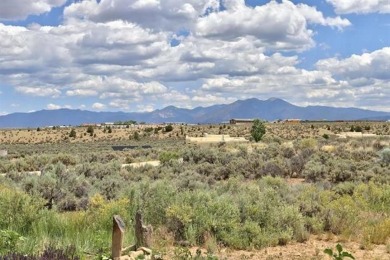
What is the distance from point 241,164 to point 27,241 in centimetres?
2189

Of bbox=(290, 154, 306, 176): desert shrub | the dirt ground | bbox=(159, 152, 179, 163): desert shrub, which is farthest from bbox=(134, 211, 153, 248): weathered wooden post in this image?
bbox=(159, 152, 179, 163): desert shrub

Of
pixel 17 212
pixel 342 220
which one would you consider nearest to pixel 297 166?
pixel 342 220

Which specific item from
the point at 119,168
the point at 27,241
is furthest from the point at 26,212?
the point at 119,168

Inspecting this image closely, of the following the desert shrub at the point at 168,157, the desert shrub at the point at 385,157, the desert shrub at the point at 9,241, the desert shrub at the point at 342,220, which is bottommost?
the desert shrub at the point at 168,157

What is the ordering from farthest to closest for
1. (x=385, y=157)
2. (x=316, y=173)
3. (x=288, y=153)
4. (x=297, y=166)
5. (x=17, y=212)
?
(x=288, y=153), (x=385, y=157), (x=297, y=166), (x=316, y=173), (x=17, y=212)

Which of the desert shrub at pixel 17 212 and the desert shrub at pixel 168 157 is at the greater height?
the desert shrub at pixel 17 212

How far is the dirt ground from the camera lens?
33.3ft

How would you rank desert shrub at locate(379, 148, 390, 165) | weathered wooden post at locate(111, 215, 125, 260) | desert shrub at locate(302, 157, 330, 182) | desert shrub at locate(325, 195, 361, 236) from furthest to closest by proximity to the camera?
desert shrub at locate(379, 148, 390, 165) → desert shrub at locate(302, 157, 330, 182) → desert shrub at locate(325, 195, 361, 236) → weathered wooden post at locate(111, 215, 125, 260)

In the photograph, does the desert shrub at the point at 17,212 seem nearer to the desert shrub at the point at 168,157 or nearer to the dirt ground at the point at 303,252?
the dirt ground at the point at 303,252

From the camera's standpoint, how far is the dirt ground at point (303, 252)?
1014cm

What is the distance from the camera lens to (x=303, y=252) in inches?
420

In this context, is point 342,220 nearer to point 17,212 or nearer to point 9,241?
point 17,212

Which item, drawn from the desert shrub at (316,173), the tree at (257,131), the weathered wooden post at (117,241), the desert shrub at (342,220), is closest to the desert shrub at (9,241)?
the weathered wooden post at (117,241)

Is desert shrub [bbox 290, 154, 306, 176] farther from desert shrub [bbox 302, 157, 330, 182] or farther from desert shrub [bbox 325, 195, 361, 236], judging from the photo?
desert shrub [bbox 325, 195, 361, 236]
